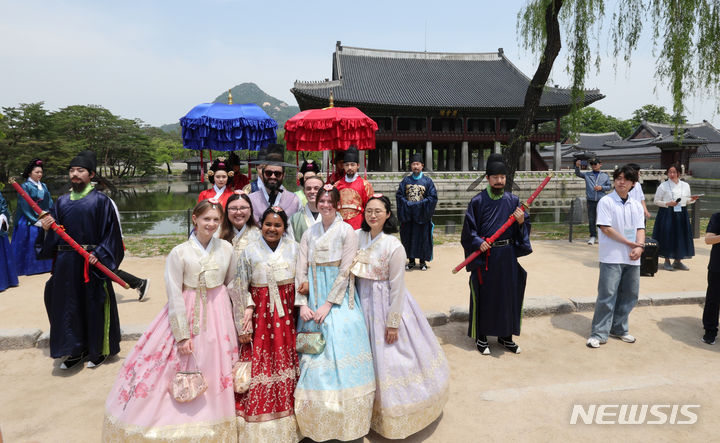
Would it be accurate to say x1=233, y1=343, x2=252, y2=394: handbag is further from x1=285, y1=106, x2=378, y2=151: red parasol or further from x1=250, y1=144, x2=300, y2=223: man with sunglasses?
x1=285, y1=106, x2=378, y2=151: red parasol

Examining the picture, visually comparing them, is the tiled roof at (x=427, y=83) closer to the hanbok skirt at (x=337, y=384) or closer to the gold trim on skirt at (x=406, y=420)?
the hanbok skirt at (x=337, y=384)

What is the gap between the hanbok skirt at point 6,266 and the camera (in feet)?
19.5

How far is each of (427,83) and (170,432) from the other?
33279 millimetres

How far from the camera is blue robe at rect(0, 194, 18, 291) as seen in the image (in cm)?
595

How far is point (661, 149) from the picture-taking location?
3178 cm

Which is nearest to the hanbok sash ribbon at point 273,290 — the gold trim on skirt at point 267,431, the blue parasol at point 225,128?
the gold trim on skirt at point 267,431

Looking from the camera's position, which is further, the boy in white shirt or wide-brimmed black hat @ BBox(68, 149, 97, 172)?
the boy in white shirt

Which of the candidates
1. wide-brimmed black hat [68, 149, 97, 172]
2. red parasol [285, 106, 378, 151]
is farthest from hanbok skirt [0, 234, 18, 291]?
red parasol [285, 106, 378, 151]

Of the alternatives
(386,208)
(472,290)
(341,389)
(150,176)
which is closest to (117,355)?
(341,389)

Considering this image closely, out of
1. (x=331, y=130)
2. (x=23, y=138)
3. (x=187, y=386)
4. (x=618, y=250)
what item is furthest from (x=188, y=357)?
(x=23, y=138)

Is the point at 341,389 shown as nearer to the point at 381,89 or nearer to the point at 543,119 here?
the point at 381,89

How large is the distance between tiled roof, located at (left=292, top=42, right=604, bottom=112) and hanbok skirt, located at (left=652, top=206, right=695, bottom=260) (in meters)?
22.2

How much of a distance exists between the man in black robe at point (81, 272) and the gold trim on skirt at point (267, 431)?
2063 millimetres

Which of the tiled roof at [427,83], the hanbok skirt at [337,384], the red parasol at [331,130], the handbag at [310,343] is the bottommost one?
the hanbok skirt at [337,384]
